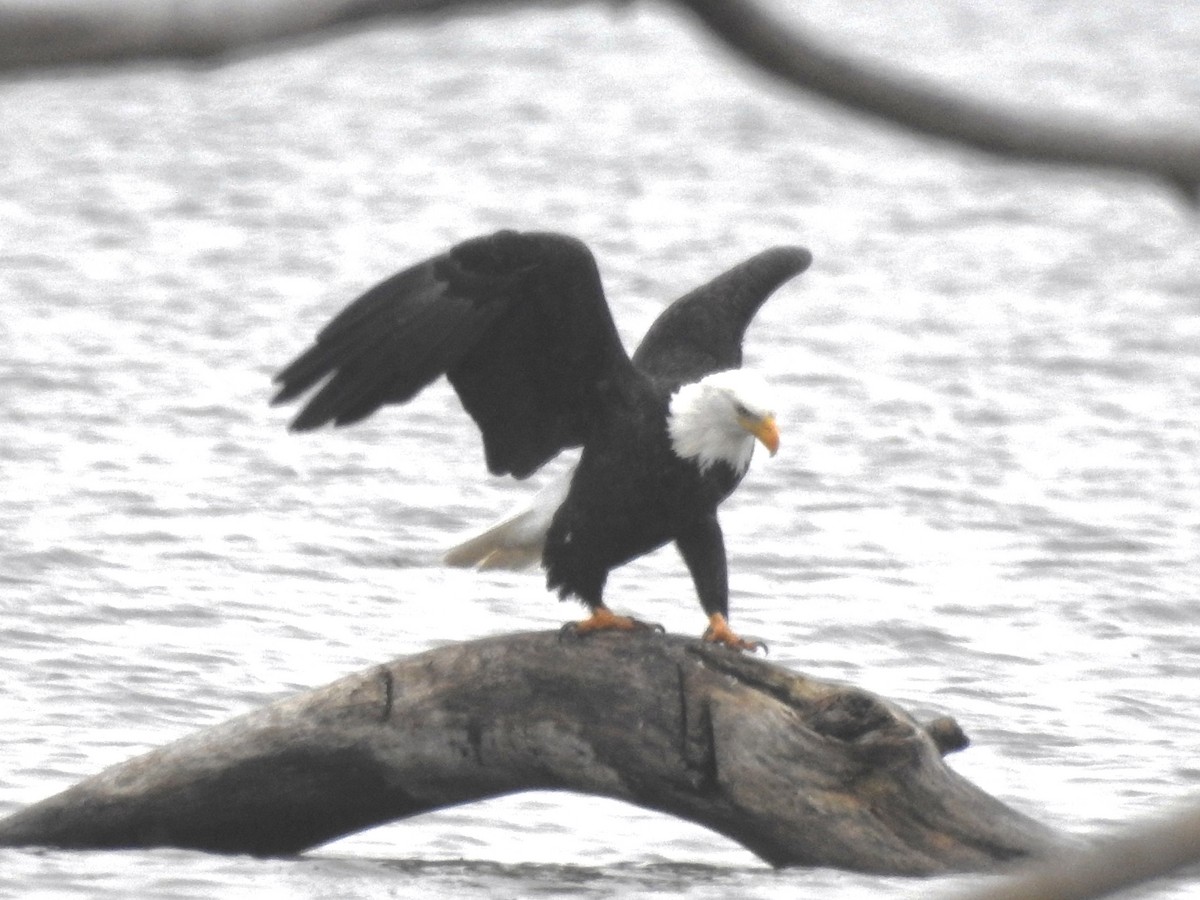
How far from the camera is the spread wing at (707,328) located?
5.20 metres

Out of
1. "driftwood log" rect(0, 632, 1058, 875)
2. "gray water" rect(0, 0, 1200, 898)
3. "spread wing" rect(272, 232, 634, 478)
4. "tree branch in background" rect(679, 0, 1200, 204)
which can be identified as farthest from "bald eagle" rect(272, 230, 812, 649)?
"tree branch in background" rect(679, 0, 1200, 204)

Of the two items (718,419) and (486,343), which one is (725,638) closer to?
(718,419)

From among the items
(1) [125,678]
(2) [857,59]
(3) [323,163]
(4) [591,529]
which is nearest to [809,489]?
(1) [125,678]

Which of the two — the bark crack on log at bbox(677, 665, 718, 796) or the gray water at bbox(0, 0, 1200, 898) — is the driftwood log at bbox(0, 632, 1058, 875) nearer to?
the bark crack on log at bbox(677, 665, 718, 796)

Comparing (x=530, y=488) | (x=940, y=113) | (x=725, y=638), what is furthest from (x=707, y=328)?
(x=530, y=488)

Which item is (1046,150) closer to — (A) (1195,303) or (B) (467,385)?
(B) (467,385)

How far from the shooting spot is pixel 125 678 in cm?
657

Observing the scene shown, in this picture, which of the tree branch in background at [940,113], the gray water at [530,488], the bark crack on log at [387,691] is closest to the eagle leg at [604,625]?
the bark crack on log at [387,691]

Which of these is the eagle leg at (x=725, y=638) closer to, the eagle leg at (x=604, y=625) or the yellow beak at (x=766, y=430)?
the eagle leg at (x=604, y=625)

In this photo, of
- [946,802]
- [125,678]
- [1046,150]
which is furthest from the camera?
[125,678]

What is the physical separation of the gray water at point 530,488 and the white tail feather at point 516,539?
60 cm

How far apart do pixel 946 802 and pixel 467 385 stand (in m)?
1.25

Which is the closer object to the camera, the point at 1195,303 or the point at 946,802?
the point at 946,802

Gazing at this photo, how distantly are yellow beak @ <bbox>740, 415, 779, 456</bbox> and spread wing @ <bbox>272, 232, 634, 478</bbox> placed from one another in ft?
0.96
